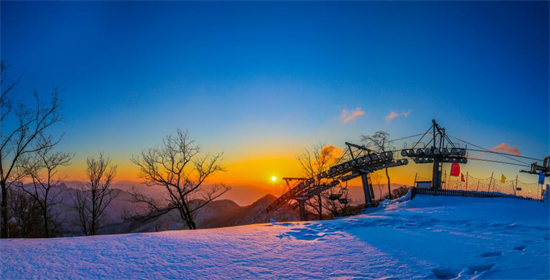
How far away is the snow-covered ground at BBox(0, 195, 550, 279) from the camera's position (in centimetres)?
350

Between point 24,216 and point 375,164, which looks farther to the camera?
point 24,216

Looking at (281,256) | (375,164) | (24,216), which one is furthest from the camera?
(24,216)

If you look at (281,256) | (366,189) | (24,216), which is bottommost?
(24,216)

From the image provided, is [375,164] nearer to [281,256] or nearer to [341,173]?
[341,173]

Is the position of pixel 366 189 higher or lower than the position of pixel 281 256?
lower

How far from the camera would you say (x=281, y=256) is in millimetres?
4355

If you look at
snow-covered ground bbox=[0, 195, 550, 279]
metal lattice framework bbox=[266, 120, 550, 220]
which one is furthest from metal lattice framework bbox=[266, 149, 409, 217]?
snow-covered ground bbox=[0, 195, 550, 279]

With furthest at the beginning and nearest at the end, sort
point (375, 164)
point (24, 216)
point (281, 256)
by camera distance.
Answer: point (24, 216) → point (375, 164) → point (281, 256)

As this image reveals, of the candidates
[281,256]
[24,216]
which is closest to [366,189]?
[281,256]

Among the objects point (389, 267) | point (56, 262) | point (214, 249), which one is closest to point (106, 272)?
point (56, 262)

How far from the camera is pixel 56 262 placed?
393 cm

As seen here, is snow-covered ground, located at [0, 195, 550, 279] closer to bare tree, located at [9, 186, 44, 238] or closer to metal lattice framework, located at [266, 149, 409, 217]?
metal lattice framework, located at [266, 149, 409, 217]

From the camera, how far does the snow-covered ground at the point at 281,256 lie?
350 centimetres

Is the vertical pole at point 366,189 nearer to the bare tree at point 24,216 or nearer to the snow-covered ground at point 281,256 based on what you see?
the snow-covered ground at point 281,256
